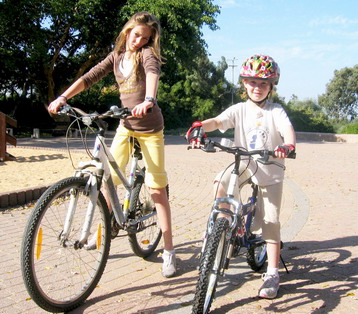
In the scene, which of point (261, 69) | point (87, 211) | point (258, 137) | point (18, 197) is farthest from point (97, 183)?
point (18, 197)

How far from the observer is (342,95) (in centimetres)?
6184

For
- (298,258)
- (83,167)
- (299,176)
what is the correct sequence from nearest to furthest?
1. (83,167)
2. (298,258)
3. (299,176)

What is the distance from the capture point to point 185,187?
7.86 meters

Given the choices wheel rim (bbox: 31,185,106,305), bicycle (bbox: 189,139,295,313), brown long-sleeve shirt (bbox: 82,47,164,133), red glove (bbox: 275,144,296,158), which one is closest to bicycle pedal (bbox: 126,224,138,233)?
wheel rim (bbox: 31,185,106,305)

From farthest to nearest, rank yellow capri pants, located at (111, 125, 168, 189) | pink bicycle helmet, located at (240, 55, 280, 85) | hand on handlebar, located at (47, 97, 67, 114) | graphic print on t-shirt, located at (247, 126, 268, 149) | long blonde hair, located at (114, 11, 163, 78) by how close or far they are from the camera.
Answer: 1. yellow capri pants, located at (111, 125, 168, 189)
2. long blonde hair, located at (114, 11, 163, 78)
3. graphic print on t-shirt, located at (247, 126, 268, 149)
4. pink bicycle helmet, located at (240, 55, 280, 85)
5. hand on handlebar, located at (47, 97, 67, 114)

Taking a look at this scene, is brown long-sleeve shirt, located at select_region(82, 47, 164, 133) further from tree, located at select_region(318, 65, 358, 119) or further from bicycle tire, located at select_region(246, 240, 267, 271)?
tree, located at select_region(318, 65, 358, 119)

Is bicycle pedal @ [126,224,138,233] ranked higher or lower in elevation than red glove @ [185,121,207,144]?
lower

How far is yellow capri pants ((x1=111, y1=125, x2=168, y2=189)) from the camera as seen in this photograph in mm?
3428

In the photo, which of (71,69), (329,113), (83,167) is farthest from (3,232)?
(329,113)

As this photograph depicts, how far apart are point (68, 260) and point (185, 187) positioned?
4815 millimetres

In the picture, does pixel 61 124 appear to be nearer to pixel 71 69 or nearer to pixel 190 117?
pixel 71 69

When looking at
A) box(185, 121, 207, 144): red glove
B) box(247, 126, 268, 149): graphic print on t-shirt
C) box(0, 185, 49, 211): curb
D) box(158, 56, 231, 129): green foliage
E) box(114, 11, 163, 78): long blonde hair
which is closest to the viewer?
box(185, 121, 207, 144): red glove

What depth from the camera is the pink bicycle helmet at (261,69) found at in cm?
309

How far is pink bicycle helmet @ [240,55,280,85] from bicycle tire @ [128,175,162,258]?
4.16ft
